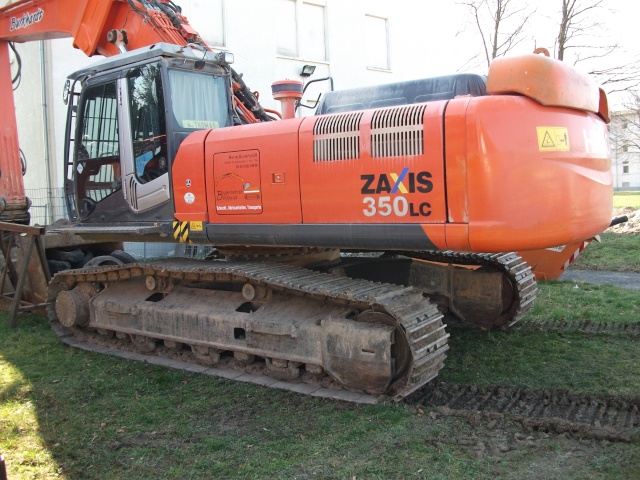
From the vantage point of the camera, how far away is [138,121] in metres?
5.68

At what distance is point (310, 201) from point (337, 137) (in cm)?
52

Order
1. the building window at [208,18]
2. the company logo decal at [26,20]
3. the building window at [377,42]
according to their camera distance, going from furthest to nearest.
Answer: the building window at [377,42]
the building window at [208,18]
the company logo decal at [26,20]

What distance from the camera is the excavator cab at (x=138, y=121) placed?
5527 millimetres

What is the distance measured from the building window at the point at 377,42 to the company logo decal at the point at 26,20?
508 inches

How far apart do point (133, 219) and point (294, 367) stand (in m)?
2.10

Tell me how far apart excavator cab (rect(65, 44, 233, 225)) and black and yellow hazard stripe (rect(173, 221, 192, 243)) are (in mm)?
123

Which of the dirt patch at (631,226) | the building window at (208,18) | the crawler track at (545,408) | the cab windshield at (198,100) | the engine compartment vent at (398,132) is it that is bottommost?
the crawler track at (545,408)

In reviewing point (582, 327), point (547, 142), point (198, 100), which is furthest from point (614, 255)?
point (198, 100)

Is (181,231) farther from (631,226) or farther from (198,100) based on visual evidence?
(631,226)

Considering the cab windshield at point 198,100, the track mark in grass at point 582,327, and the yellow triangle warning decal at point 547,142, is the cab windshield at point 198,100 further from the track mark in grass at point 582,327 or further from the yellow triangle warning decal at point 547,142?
the track mark in grass at point 582,327

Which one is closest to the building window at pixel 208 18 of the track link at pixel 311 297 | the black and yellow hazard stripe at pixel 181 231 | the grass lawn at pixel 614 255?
the grass lawn at pixel 614 255

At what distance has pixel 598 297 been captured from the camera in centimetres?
816

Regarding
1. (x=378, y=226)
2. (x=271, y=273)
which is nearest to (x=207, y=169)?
(x=271, y=273)

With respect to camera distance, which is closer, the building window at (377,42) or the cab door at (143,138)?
the cab door at (143,138)
